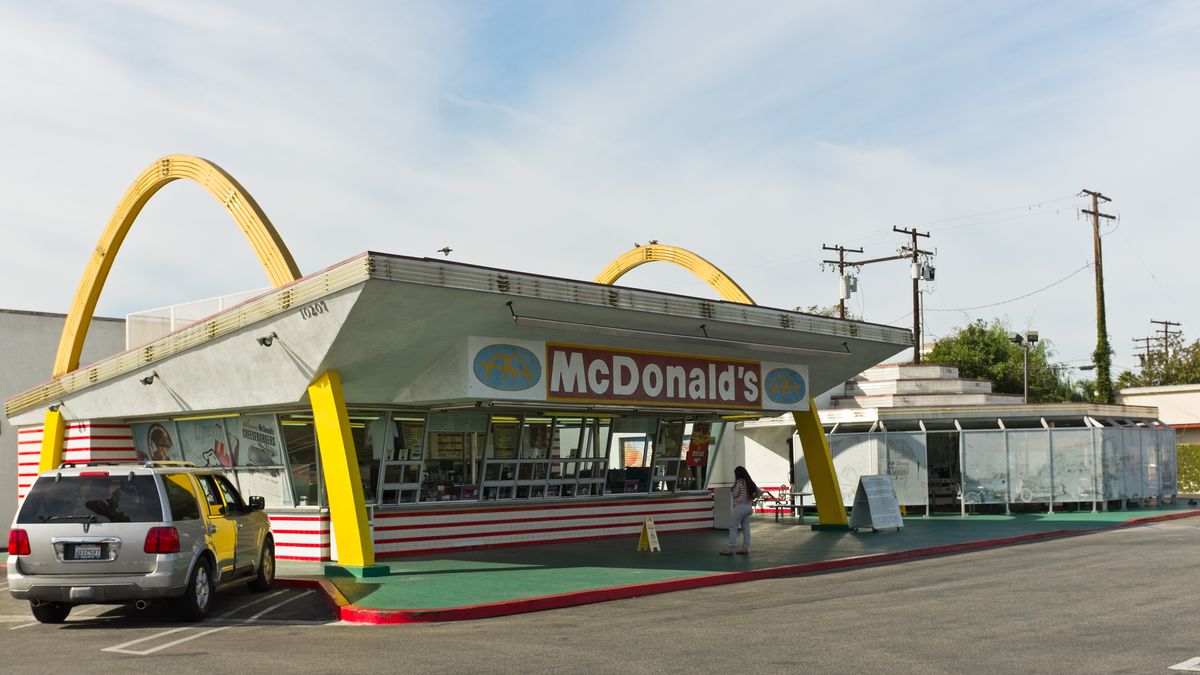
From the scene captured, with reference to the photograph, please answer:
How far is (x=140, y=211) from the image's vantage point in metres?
24.9

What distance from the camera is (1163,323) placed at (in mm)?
95062

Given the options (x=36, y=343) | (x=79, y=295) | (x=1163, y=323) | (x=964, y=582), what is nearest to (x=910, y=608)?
(x=964, y=582)

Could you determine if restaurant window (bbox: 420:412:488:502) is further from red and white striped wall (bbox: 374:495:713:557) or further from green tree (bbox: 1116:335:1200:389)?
green tree (bbox: 1116:335:1200:389)

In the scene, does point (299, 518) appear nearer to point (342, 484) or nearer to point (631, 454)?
point (342, 484)

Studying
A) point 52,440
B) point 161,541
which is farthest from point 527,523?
point 161,541

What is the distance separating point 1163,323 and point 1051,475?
7053 centimetres

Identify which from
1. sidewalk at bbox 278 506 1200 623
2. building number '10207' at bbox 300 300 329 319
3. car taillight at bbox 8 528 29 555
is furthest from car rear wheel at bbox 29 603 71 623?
building number '10207' at bbox 300 300 329 319

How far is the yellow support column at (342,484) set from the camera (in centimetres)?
1780

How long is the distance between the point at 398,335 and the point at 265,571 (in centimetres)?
416

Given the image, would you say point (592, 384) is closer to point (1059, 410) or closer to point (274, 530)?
point (274, 530)

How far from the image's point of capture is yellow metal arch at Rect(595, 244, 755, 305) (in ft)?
92.4

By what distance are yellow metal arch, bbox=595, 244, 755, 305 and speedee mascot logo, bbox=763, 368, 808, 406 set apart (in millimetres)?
2578

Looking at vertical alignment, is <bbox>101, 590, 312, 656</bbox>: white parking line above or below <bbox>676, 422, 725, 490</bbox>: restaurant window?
below

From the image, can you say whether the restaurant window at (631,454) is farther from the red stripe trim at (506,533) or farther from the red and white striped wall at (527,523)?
the red stripe trim at (506,533)
